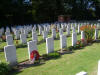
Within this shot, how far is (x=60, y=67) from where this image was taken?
4992 millimetres

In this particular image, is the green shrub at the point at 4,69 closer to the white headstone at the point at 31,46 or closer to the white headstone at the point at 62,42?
the white headstone at the point at 31,46

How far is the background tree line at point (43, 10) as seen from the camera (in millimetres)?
22934

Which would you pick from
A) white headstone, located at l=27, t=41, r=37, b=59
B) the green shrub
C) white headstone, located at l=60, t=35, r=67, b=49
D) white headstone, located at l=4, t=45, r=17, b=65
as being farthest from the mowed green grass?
white headstone, located at l=60, t=35, r=67, b=49

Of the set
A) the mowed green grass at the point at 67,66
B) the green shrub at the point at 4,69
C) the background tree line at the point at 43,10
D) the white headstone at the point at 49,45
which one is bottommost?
the mowed green grass at the point at 67,66

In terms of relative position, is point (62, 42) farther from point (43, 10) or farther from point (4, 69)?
point (43, 10)

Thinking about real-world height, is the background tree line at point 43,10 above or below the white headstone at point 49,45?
above

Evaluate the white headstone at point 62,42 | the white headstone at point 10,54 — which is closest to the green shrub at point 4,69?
the white headstone at point 10,54

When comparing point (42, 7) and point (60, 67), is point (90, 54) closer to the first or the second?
point (60, 67)

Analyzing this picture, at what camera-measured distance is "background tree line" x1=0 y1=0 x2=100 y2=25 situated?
75.2ft

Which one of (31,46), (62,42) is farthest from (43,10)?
(31,46)

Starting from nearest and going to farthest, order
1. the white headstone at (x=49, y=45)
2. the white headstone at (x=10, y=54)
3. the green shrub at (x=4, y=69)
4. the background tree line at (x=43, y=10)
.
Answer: the green shrub at (x=4, y=69), the white headstone at (x=10, y=54), the white headstone at (x=49, y=45), the background tree line at (x=43, y=10)

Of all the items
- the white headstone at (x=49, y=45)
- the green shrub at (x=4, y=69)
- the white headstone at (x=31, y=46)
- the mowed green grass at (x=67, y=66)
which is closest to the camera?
the green shrub at (x=4, y=69)

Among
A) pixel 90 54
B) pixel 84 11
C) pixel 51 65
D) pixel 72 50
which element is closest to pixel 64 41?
pixel 72 50

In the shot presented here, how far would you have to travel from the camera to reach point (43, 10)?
28.7 metres
